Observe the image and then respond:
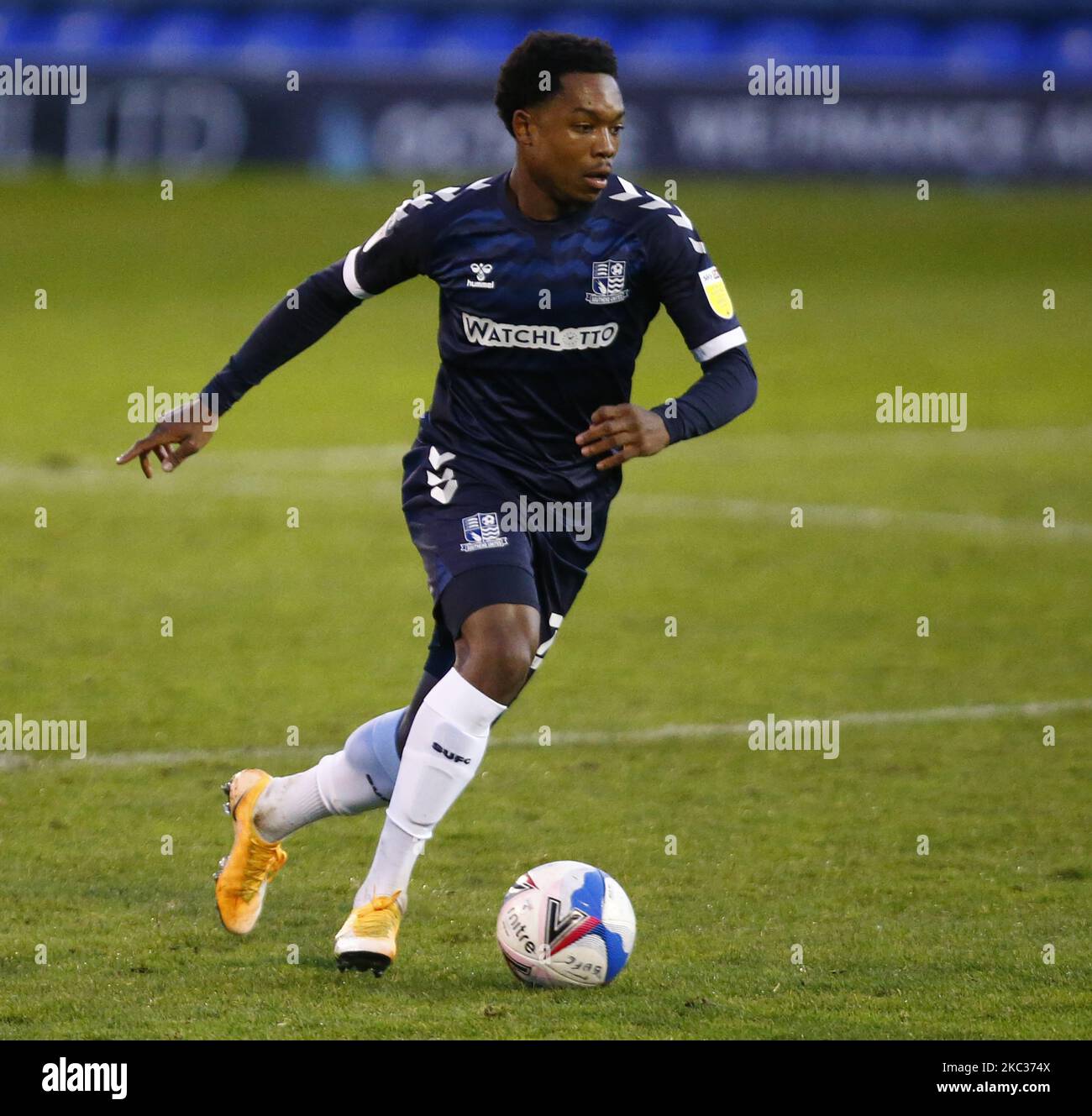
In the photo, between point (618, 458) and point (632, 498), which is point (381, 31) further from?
point (618, 458)

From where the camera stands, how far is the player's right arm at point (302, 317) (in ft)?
17.1

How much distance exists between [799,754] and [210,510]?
5.64 m

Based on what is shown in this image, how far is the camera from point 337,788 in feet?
17.3

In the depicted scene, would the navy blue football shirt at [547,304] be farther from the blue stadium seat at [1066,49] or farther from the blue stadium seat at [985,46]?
the blue stadium seat at [985,46]

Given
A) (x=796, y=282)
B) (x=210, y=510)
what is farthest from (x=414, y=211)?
(x=796, y=282)

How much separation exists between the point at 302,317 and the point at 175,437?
0.46 meters

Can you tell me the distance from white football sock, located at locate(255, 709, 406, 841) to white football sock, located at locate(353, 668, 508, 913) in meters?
0.37

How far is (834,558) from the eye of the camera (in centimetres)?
1059

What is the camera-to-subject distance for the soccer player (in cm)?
483

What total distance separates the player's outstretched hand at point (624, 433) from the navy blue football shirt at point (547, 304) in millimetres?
388

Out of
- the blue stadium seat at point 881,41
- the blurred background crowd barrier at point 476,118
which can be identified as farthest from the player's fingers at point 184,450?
the blue stadium seat at point 881,41

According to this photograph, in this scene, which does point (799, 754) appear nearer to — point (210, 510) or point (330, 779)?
point (330, 779)

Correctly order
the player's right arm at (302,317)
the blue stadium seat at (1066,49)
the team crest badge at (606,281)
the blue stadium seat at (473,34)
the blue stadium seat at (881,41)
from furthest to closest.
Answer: the blue stadium seat at (881,41)
the blue stadium seat at (473,34)
the blue stadium seat at (1066,49)
the player's right arm at (302,317)
the team crest badge at (606,281)

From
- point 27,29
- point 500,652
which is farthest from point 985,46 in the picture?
point 500,652
